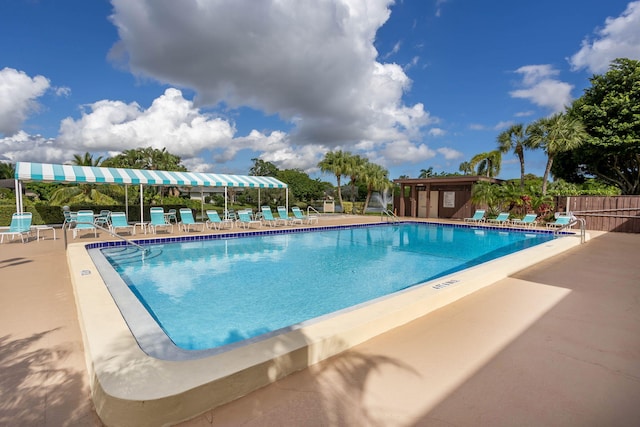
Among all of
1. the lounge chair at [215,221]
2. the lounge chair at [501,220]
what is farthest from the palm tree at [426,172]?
the lounge chair at [215,221]

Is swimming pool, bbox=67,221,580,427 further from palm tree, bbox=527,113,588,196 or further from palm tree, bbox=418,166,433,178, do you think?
palm tree, bbox=418,166,433,178

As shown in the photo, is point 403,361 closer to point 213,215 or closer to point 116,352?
point 116,352

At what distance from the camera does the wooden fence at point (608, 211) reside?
13349 millimetres

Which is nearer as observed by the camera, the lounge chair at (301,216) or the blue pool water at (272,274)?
the blue pool water at (272,274)

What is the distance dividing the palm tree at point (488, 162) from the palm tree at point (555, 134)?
805 cm

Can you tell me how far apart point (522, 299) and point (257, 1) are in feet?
30.2

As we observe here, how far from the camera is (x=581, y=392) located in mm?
2217

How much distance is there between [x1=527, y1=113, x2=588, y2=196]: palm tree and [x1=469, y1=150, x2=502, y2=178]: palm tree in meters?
8.05

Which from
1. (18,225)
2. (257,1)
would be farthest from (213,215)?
(257,1)

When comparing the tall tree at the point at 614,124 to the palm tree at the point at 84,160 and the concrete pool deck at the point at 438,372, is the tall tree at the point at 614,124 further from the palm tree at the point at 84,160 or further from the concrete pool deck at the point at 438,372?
the palm tree at the point at 84,160

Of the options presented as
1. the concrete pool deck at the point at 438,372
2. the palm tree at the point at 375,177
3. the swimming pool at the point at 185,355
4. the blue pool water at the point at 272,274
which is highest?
the palm tree at the point at 375,177

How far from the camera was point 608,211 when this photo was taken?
47.1ft

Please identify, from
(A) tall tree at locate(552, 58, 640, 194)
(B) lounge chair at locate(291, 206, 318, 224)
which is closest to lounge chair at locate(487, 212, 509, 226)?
(A) tall tree at locate(552, 58, 640, 194)

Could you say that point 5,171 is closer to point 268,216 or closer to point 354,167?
point 354,167
